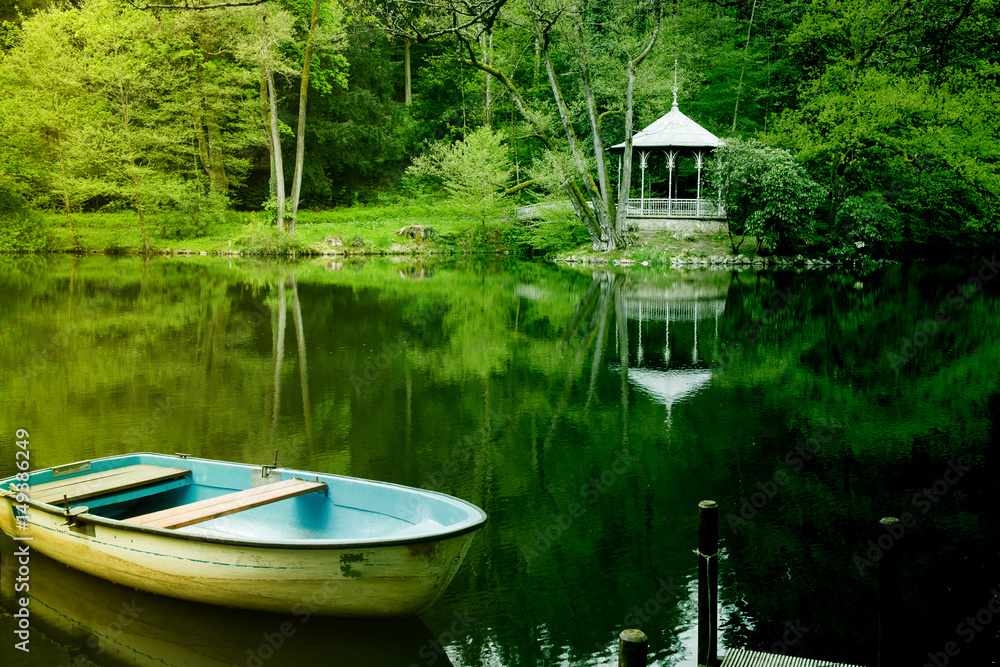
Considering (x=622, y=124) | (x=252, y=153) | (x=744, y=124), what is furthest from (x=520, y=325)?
(x=252, y=153)

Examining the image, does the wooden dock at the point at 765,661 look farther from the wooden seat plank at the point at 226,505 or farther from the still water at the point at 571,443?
the wooden seat plank at the point at 226,505

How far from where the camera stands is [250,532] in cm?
611

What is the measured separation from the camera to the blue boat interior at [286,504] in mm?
5387

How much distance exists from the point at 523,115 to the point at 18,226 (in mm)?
25228

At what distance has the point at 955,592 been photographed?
19.1ft

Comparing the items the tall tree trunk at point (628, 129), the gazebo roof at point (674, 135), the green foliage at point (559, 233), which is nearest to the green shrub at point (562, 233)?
the green foliage at point (559, 233)

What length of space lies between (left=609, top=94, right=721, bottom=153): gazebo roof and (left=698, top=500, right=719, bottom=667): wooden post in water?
31341 mm

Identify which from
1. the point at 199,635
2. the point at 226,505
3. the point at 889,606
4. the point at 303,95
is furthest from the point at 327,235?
the point at 889,606

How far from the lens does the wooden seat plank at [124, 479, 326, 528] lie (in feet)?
17.9

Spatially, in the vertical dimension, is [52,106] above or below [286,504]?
above

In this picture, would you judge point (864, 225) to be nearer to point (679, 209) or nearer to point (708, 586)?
point (679, 209)

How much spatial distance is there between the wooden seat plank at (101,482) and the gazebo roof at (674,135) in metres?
30.7

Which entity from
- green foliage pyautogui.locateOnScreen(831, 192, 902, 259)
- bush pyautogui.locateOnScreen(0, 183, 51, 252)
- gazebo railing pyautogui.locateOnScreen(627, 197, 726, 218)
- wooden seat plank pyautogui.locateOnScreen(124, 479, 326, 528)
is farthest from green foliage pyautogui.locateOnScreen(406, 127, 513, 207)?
wooden seat plank pyautogui.locateOnScreen(124, 479, 326, 528)

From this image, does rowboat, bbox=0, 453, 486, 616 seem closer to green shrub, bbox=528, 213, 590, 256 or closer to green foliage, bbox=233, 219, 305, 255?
green shrub, bbox=528, 213, 590, 256
